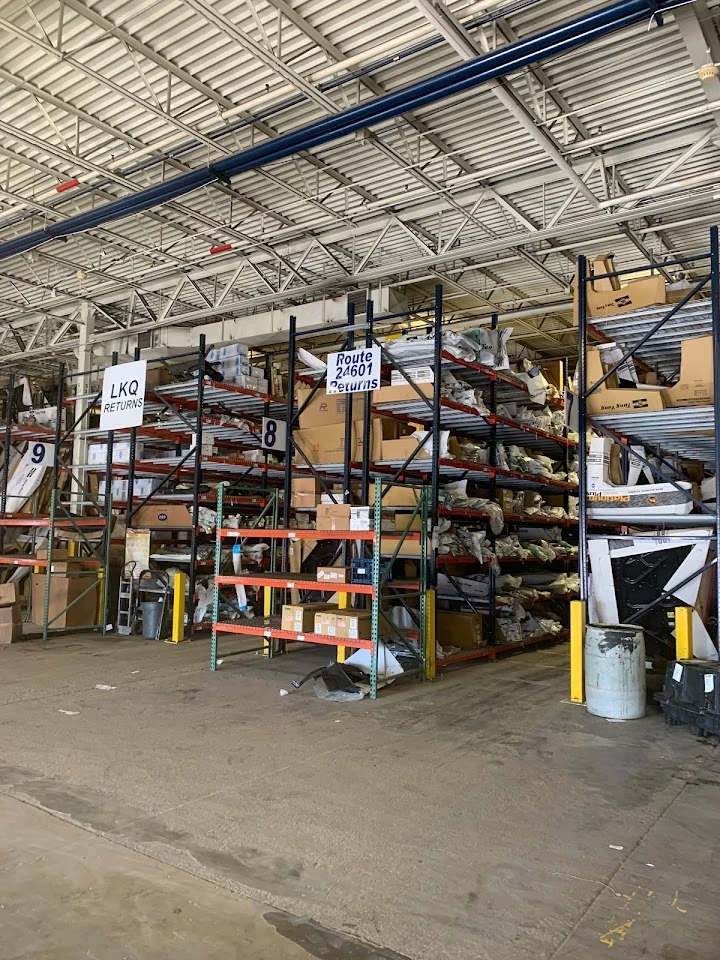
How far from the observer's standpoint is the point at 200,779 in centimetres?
398

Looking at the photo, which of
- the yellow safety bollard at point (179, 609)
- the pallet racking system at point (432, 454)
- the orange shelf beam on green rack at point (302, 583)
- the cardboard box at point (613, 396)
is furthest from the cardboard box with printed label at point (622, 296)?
the yellow safety bollard at point (179, 609)

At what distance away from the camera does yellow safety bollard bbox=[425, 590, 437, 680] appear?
696cm

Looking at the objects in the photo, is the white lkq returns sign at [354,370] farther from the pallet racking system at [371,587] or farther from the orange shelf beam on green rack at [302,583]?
the orange shelf beam on green rack at [302,583]

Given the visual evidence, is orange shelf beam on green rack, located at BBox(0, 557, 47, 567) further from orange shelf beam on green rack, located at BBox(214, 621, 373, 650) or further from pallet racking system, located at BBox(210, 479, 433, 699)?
orange shelf beam on green rack, located at BBox(214, 621, 373, 650)

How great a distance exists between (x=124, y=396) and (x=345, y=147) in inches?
171

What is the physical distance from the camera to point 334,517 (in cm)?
710

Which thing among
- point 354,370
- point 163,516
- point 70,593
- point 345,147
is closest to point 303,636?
point 354,370

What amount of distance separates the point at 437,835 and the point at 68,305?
43.6 ft

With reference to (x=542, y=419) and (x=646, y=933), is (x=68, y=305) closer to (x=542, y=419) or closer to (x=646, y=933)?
(x=542, y=419)

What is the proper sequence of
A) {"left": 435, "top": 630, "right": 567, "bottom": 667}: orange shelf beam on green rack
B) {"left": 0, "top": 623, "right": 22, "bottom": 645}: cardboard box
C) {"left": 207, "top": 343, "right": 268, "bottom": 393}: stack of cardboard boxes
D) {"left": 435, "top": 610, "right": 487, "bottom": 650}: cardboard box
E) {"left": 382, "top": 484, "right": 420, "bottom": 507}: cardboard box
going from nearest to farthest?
{"left": 435, "top": 630, "right": 567, "bottom": 667}: orange shelf beam on green rack, {"left": 382, "top": 484, "right": 420, "bottom": 507}: cardboard box, {"left": 435, "top": 610, "right": 487, "bottom": 650}: cardboard box, {"left": 0, "top": 623, "right": 22, "bottom": 645}: cardboard box, {"left": 207, "top": 343, "right": 268, "bottom": 393}: stack of cardboard boxes

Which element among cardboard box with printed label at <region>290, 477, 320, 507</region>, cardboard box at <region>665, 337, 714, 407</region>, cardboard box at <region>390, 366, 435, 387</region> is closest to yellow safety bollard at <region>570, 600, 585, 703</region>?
cardboard box at <region>665, 337, 714, 407</region>

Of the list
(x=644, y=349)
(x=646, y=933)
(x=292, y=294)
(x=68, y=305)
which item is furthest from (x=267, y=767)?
(x=68, y=305)

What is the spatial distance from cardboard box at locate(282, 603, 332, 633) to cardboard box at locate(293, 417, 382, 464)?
7.84 feet

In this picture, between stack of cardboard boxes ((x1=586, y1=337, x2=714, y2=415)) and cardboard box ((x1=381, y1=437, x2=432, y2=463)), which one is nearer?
stack of cardboard boxes ((x1=586, y1=337, x2=714, y2=415))
